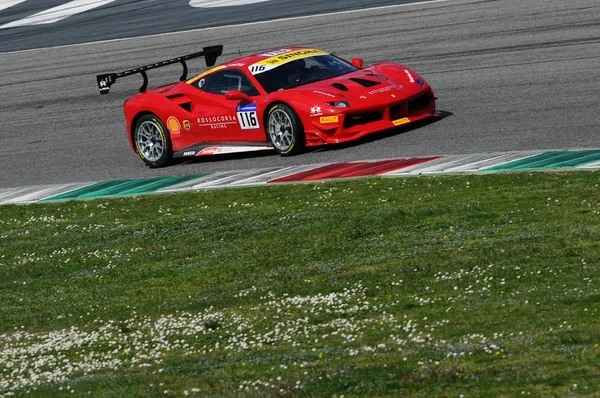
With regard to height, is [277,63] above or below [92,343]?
above

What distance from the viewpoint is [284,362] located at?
5.96 m

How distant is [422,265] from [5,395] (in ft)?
9.26

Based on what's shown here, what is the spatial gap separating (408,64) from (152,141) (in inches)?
195

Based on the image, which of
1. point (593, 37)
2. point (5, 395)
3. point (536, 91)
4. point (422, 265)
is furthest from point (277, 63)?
point (5, 395)

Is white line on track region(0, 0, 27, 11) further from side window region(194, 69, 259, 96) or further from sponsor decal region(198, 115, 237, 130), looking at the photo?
sponsor decal region(198, 115, 237, 130)

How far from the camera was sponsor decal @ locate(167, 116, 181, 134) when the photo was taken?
1429cm

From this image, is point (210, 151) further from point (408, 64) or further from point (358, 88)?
point (408, 64)

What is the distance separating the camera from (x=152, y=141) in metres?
14.5

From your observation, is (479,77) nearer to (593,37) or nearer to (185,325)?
(593,37)

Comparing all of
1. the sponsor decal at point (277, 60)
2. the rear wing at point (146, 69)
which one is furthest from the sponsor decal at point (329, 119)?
the rear wing at point (146, 69)

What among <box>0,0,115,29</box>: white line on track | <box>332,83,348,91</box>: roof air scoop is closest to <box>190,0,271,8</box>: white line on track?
<box>0,0,115,29</box>: white line on track

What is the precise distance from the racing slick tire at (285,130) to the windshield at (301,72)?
0.38 metres

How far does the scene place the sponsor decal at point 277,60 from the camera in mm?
13836

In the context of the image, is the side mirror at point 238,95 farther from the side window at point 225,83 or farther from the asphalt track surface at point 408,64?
the asphalt track surface at point 408,64
